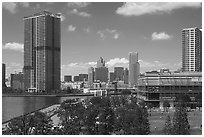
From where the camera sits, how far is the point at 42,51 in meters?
22.7

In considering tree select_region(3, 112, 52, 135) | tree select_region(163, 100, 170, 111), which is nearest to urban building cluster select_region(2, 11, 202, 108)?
tree select_region(163, 100, 170, 111)

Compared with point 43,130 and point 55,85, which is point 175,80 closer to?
point 43,130

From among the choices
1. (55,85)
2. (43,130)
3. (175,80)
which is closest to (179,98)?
(175,80)

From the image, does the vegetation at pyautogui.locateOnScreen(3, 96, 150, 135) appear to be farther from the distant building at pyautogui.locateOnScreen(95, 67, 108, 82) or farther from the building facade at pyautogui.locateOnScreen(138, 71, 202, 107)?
the distant building at pyautogui.locateOnScreen(95, 67, 108, 82)

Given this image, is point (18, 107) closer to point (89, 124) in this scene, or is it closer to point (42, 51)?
point (89, 124)

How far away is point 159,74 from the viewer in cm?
1135

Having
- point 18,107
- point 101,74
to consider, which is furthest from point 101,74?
point 18,107

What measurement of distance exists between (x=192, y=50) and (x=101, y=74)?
1047 centimetres

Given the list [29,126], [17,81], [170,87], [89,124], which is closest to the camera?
[29,126]

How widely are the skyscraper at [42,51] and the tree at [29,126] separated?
1777cm

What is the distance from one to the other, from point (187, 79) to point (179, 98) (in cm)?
154

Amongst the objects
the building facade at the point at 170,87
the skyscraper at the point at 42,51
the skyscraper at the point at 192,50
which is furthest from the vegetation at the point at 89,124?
the skyscraper at the point at 42,51

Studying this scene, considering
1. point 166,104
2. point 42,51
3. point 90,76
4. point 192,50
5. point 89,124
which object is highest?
point 42,51

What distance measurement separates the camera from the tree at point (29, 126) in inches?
142
